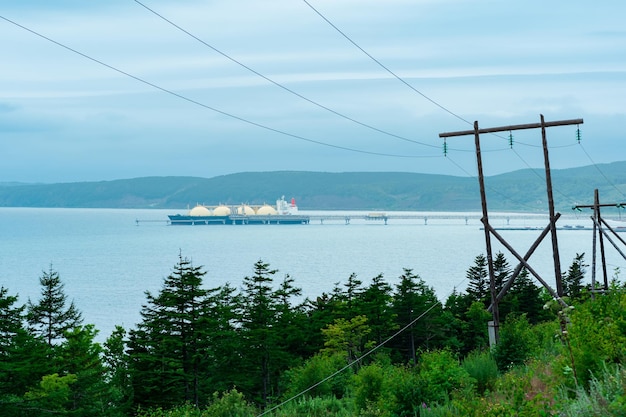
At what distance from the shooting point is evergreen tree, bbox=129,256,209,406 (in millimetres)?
44906

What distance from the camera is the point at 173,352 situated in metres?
47.6

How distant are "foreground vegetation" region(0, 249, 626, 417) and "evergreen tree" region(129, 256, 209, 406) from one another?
0.10 m

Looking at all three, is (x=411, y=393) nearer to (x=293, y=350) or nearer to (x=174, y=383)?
(x=174, y=383)

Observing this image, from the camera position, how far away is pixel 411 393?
11.3m

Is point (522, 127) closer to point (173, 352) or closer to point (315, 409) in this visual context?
point (315, 409)

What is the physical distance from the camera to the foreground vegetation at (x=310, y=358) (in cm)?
883

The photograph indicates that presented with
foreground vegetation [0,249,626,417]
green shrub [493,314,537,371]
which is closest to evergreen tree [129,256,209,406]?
foreground vegetation [0,249,626,417]

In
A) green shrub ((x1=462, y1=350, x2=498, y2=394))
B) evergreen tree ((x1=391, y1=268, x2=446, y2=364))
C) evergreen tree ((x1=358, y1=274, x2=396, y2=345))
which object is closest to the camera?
green shrub ((x1=462, y1=350, x2=498, y2=394))

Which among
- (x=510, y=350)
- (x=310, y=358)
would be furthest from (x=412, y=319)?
(x=510, y=350)

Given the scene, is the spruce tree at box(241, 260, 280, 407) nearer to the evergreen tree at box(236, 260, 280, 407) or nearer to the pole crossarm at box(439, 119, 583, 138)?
the evergreen tree at box(236, 260, 280, 407)

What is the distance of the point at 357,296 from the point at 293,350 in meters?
7.92

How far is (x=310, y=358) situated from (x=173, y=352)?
29.4ft

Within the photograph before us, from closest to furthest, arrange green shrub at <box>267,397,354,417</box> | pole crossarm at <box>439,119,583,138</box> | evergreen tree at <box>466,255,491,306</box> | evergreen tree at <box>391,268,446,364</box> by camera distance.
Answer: green shrub at <box>267,397,354,417</box> < pole crossarm at <box>439,119,583,138</box> < evergreen tree at <box>391,268,446,364</box> < evergreen tree at <box>466,255,491,306</box>

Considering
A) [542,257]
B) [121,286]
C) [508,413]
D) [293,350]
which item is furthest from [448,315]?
[542,257]
